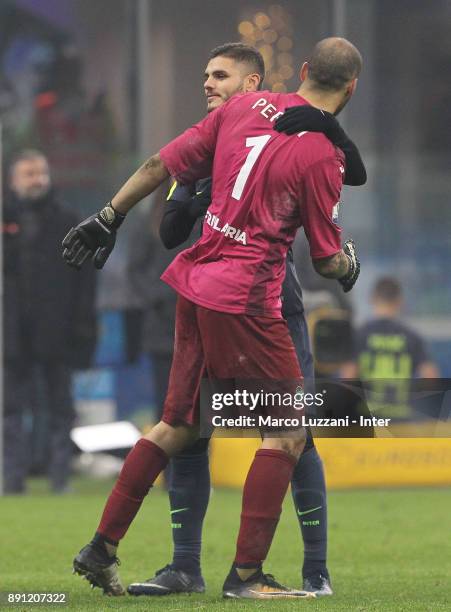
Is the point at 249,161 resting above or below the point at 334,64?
below

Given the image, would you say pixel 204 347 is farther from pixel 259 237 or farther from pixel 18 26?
pixel 18 26

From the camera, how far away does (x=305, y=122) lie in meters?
5.56

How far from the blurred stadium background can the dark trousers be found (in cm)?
121

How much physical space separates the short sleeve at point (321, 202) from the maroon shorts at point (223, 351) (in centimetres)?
29

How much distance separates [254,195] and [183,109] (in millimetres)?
7685

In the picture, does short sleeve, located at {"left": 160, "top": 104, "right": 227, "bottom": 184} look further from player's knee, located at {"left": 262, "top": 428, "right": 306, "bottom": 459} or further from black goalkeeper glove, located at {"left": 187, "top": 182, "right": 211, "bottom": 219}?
player's knee, located at {"left": 262, "top": 428, "right": 306, "bottom": 459}

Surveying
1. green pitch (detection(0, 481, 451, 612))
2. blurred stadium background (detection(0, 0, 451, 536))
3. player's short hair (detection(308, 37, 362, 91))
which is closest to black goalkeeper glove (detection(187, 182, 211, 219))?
player's short hair (detection(308, 37, 362, 91))

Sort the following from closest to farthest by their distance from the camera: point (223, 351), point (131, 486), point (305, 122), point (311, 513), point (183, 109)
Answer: point (305, 122) < point (223, 351) < point (131, 486) < point (311, 513) < point (183, 109)

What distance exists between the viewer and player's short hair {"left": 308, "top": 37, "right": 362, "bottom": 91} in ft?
18.4

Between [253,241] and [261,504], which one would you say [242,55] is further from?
[261,504]

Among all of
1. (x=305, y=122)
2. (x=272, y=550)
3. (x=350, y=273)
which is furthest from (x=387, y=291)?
(x=305, y=122)

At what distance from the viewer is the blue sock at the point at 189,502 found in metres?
6.11

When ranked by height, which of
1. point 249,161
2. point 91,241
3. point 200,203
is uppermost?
→ point 249,161

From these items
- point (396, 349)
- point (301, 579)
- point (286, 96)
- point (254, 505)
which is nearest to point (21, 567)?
point (301, 579)
